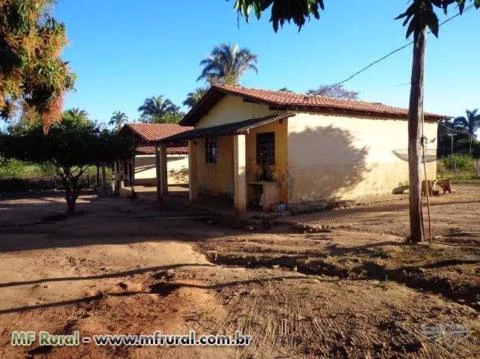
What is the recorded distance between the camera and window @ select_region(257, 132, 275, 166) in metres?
14.2

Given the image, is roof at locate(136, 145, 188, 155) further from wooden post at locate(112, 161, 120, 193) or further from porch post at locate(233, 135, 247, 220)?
porch post at locate(233, 135, 247, 220)

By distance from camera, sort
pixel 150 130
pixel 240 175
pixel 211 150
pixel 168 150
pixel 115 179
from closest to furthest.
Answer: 1. pixel 240 175
2. pixel 211 150
3. pixel 150 130
4. pixel 115 179
5. pixel 168 150

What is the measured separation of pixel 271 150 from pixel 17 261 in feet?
27.5

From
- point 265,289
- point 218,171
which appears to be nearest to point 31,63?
point 265,289

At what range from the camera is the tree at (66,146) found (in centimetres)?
1588

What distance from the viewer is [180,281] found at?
6.79m

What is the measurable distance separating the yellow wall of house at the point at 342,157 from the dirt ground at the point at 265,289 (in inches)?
112

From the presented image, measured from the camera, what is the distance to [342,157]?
15.0 meters

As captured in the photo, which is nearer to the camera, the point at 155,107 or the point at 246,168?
the point at 246,168

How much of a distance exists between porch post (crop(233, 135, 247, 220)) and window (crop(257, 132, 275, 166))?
1907mm

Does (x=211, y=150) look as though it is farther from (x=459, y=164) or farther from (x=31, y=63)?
(x=459, y=164)

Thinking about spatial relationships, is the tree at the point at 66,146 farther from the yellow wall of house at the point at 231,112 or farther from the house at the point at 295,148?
the yellow wall of house at the point at 231,112

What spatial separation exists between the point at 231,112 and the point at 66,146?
6.45 metres

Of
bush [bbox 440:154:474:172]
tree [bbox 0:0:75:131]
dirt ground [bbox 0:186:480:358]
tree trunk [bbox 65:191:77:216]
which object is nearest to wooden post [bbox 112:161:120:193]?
tree trunk [bbox 65:191:77:216]
